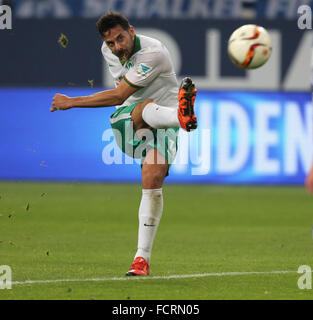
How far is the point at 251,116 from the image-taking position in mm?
16766

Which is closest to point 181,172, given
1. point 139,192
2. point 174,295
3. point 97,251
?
point 139,192

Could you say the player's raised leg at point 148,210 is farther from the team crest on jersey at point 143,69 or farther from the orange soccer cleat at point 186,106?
the team crest on jersey at point 143,69

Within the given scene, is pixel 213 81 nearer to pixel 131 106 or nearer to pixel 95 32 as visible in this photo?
pixel 95 32

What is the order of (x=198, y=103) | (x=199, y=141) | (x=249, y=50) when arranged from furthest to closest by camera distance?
(x=198, y=103)
(x=199, y=141)
(x=249, y=50)

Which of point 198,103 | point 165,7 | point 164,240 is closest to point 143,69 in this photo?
point 164,240

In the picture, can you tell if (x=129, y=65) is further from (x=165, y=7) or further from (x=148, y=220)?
(x=165, y=7)

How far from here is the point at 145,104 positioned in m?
8.04

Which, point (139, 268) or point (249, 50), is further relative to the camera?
point (249, 50)

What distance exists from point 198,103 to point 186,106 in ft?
30.7

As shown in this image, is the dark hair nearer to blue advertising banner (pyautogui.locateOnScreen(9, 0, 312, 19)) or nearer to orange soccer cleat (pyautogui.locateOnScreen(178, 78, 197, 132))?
orange soccer cleat (pyautogui.locateOnScreen(178, 78, 197, 132))

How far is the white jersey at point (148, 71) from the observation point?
308 inches

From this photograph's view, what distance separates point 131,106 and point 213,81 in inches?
358

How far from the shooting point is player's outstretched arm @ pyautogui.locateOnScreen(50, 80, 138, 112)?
24.7 feet
